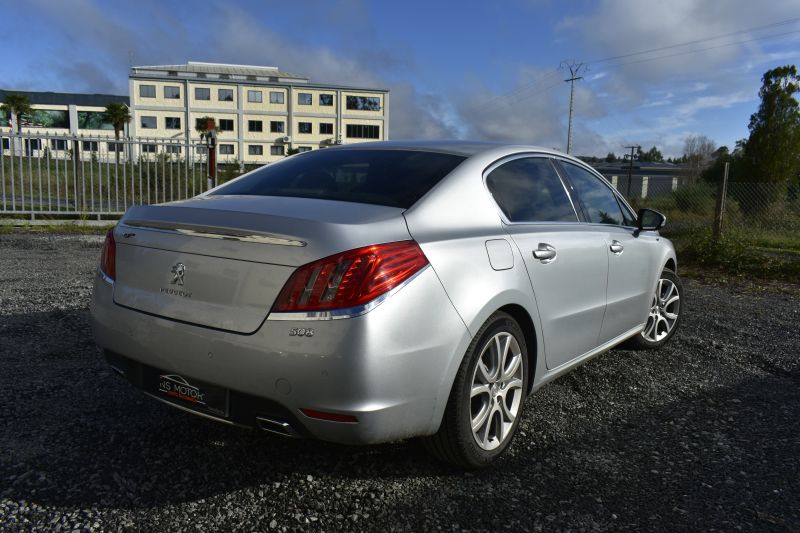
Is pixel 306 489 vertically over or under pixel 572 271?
under

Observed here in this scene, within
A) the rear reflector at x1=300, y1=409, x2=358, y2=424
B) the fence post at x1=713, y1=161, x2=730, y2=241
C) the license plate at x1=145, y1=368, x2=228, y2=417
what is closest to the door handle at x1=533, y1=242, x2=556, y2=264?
the rear reflector at x1=300, y1=409, x2=358, y2=424

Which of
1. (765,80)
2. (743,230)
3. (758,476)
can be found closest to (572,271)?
(758,476)

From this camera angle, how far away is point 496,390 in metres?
2.82

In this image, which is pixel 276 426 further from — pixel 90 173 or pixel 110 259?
pixel 90 173

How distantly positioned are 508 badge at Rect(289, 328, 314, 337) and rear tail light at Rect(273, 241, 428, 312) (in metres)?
0.07

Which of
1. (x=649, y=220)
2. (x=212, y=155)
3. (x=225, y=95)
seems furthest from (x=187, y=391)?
(x=225, y=95)

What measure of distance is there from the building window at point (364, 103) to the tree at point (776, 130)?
2394 inches

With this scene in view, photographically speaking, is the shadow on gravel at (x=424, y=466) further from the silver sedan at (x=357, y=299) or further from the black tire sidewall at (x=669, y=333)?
the black tire sidewall at (x=669, y=333)

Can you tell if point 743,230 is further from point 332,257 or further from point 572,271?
point 332,257

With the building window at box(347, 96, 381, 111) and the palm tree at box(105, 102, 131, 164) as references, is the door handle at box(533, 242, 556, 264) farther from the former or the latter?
the palm tree at box(105, 102, 131, 164)

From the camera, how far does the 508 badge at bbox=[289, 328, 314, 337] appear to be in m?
2.18

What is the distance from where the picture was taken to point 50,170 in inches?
525

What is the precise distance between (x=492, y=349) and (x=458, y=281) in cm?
45

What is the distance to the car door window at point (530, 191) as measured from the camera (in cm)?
315
